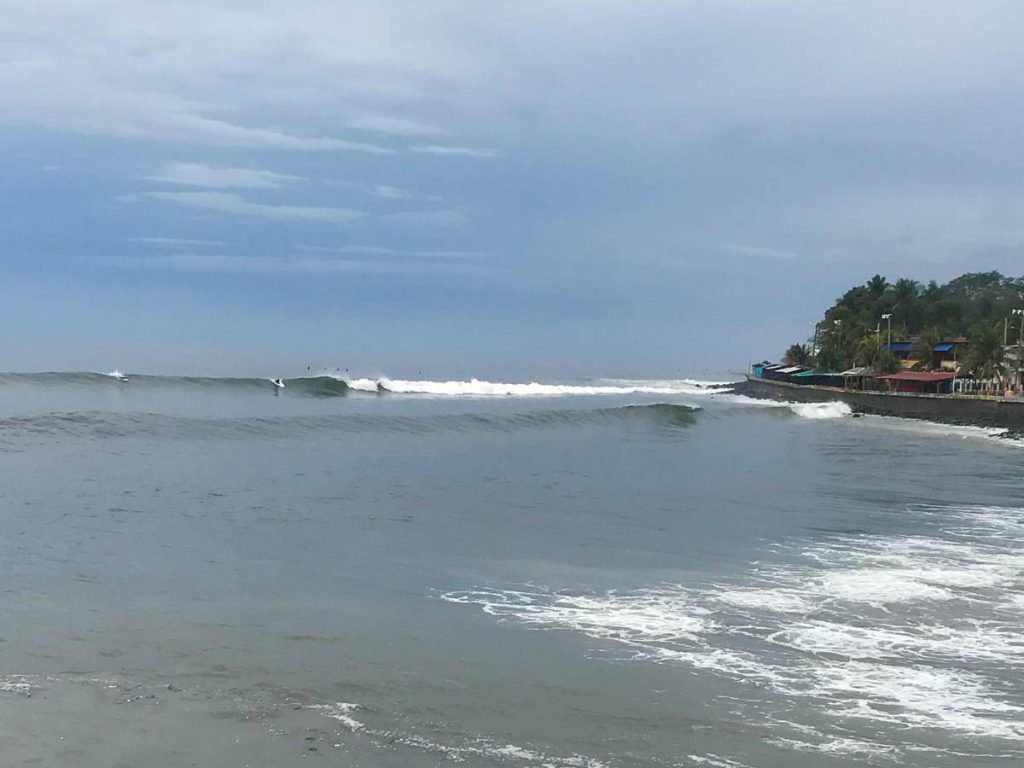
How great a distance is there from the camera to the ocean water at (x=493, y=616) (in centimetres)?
784

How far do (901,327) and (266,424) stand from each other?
83.0 m

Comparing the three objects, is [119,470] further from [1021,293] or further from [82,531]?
[1021,293]

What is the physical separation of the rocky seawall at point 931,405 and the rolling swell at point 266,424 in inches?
818

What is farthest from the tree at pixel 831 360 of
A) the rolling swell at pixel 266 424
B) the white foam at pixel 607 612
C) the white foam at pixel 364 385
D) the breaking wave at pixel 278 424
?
the white foam at pixel 607 612

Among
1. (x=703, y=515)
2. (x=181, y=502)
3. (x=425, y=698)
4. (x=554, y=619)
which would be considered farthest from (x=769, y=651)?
(x=181, y=502)

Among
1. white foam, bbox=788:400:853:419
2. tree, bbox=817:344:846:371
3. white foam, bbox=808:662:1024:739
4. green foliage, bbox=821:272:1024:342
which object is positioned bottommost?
white foam, bbox=808:662:1024:739

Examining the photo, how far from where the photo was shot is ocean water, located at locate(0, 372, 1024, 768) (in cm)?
784

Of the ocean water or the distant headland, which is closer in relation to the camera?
the ocean water

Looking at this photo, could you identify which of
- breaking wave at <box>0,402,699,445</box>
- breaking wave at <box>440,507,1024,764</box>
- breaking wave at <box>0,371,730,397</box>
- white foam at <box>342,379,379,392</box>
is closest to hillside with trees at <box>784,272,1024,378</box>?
breaking wave at <box>0,371,730,397</box>

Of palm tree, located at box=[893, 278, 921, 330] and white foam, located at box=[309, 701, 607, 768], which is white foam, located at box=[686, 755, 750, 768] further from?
palm tree, located at box=[893, 278, 921, 330]

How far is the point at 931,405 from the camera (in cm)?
6234

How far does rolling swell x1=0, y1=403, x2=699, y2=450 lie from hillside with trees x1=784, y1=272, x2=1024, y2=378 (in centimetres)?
3326

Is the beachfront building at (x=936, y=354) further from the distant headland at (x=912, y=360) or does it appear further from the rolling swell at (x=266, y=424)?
the rolling swell at (x=266, y=424)

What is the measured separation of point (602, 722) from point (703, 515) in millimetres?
11106
